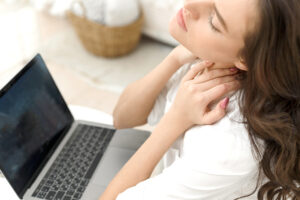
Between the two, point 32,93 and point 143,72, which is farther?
point 143,72

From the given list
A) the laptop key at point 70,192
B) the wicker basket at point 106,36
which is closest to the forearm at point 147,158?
the laptop key at point 70,192

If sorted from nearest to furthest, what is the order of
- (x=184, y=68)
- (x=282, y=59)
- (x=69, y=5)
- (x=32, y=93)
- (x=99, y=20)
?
1. (x=282, y=59)
2. (x=32, y=93)
3. (x=184, y=68)
4. (x=99, y=20)
5. (x=69, y=5)

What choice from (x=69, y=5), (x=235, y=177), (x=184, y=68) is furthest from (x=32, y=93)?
(x=69, y=5)

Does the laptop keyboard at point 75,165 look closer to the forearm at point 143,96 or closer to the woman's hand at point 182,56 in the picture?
the forearm at point 143,96

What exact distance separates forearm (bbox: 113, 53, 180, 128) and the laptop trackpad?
9 cm

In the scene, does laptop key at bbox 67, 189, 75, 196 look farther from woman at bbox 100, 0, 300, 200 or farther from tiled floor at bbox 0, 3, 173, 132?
tiled floor at bbox 0, 3, 173, 132

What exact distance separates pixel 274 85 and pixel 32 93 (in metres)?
0.58

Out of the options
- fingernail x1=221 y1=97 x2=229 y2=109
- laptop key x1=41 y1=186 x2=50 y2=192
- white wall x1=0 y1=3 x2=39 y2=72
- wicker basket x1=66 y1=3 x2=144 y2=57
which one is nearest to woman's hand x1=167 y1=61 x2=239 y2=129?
fingernail x1=221 y1=97 x2=229 y2=109

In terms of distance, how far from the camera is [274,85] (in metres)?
0.62

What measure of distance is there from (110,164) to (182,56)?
36 cm

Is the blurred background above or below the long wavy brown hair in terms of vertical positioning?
below

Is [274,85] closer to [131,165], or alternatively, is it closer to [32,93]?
[131,165]

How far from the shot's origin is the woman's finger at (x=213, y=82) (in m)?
0.75

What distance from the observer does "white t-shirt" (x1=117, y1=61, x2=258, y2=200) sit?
64 centimetres
